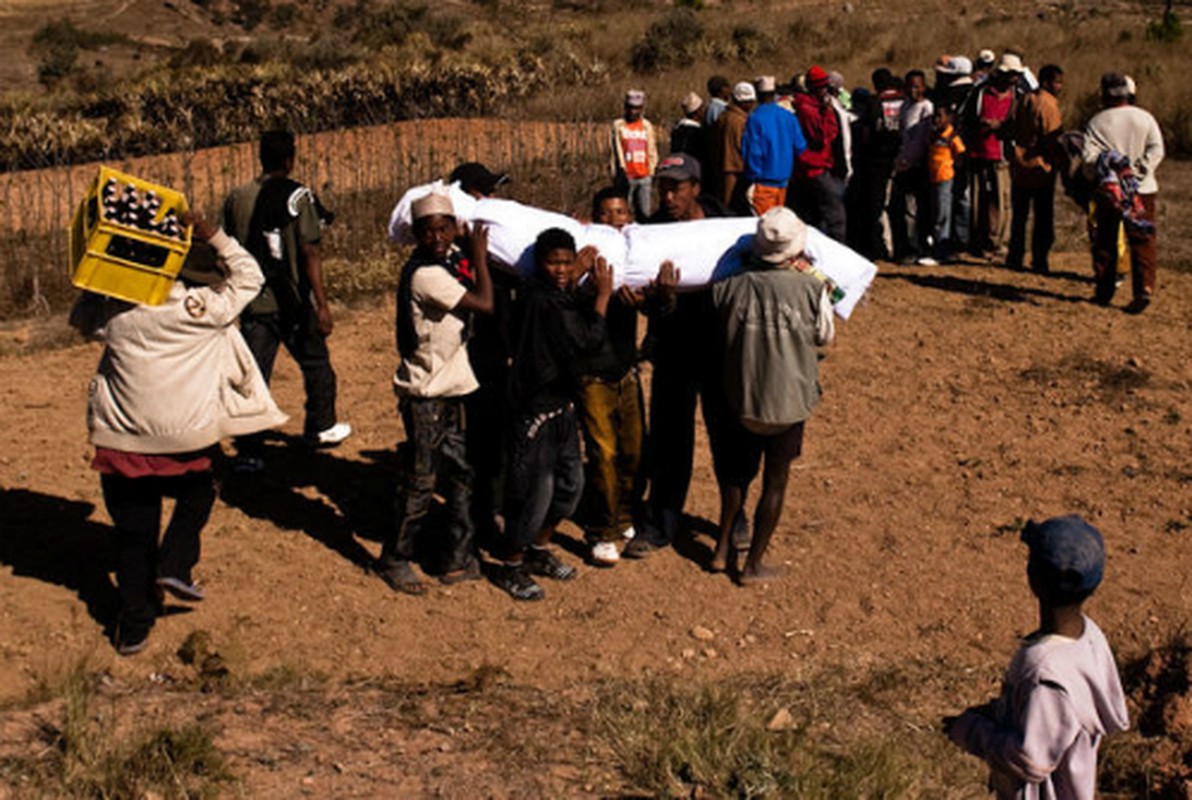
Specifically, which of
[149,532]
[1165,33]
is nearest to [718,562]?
[149,532]

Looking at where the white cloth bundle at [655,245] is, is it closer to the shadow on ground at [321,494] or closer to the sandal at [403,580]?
the sandal at [403,580]

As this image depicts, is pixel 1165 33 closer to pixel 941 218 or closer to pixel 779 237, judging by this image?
pixel 941 218

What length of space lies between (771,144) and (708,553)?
433 cm

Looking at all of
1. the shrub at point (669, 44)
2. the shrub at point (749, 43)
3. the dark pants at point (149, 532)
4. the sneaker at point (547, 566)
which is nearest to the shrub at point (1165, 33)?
the shrub at point (749, 43)

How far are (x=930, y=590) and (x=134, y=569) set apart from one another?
3.38 metres

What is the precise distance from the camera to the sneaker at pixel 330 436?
7535 millimetres

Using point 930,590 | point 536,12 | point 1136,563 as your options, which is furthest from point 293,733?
point 536,12

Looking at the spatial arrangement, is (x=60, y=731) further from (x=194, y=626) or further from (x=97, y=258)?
(x=97, y=258)

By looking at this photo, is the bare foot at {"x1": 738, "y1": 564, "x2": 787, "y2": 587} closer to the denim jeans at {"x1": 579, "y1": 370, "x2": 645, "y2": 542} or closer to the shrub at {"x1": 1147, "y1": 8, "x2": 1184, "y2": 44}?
the denim jeans at {"x1": 579, "y1": 370, "x2": 645, "y2": 542}

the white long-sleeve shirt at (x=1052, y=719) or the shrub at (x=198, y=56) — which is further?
the shrub at (x=198, y=56)

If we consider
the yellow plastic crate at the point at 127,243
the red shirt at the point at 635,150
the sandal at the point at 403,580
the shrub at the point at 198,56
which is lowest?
the shrub at the point at 198,56

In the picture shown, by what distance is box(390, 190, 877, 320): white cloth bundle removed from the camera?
5812 millimetres

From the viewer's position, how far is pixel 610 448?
596cm

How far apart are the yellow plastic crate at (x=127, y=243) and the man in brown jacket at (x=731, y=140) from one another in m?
5.92
